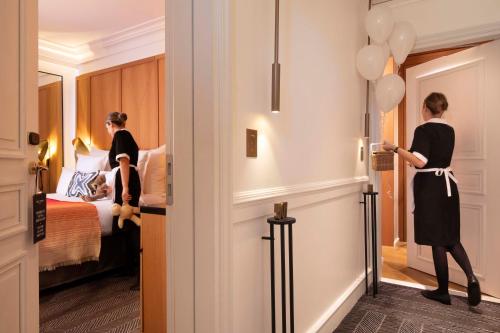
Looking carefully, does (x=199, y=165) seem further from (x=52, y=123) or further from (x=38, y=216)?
(x=52, y=123)

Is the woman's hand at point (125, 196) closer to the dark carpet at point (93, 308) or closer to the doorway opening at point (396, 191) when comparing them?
the dark carpet at point (93, 308)

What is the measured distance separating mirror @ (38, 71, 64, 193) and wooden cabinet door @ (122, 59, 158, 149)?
4.77 feet

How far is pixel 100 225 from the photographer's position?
120 inches

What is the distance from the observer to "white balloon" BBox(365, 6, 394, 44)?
240cm

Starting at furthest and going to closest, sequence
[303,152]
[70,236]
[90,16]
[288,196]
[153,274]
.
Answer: [90,16]
[70,236]
[153,274]
[303,152]
[288,196]

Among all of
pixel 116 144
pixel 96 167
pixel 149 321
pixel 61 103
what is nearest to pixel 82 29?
pixel 61 103

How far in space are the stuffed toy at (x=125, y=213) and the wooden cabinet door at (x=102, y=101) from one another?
198 cm

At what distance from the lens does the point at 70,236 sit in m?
2.81

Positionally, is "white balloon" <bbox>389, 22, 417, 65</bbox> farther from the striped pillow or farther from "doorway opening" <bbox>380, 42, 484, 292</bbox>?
the striped pillow

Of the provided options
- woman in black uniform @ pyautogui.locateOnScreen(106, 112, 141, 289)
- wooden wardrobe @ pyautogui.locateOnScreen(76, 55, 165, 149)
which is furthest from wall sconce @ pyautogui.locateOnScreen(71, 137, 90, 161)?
woman in black uniform @ pyautogui.locateOnScreen(106, 112, 141, 289)

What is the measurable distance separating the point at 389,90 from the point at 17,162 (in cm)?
232

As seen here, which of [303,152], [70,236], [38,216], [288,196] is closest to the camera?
[38,216]

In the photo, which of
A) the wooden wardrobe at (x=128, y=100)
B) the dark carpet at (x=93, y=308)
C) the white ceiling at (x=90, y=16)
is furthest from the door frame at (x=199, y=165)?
the wooden wardrobe at (x=128, y=100)

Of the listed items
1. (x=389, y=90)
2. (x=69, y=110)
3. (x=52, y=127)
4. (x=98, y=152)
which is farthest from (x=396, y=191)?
(x=52, y=127)
